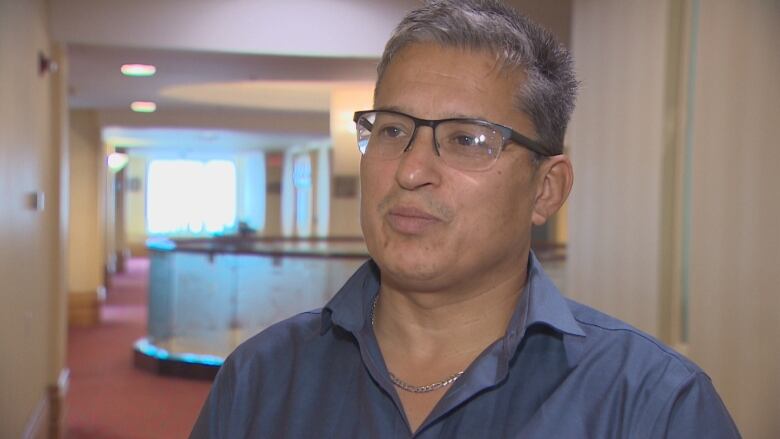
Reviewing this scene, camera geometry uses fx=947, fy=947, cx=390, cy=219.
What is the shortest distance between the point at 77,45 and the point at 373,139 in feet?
15.0

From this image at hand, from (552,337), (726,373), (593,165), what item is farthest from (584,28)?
(552,337)

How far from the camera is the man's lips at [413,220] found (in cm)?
126

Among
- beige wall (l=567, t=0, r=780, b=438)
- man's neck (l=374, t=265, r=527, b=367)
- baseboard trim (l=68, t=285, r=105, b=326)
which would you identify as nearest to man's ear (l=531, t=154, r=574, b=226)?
man's neck (l=374, t=265, r=527, b=367)

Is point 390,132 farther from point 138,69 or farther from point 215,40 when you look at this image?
point 138,69

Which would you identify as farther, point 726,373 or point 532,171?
point 726,373

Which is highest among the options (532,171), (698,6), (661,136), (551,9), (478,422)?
(551,9)

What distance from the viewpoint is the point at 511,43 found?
1.31 meters

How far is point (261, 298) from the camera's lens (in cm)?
803

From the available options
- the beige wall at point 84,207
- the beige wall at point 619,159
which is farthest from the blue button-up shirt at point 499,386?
the beige wall at point 84,207

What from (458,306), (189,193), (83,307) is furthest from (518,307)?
(189,193)

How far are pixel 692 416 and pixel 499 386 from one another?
0.81ft

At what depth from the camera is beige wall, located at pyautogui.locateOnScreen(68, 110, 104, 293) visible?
35.9ft

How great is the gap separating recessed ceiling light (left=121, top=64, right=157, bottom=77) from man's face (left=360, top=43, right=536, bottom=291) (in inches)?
249

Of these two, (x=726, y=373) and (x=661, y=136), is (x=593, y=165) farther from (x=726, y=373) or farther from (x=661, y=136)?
(x=726, y=373)
